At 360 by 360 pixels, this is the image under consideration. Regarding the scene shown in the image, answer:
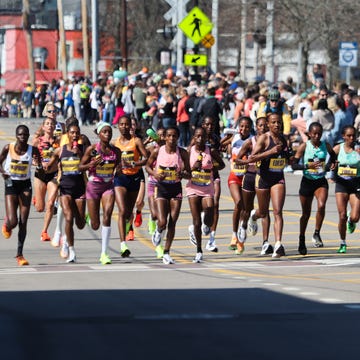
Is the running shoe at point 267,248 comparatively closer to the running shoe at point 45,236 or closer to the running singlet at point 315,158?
the running singlet at point 315,158

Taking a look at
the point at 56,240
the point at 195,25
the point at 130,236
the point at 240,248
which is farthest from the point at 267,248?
the point at 195,25

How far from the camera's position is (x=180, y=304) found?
1267 centimetres

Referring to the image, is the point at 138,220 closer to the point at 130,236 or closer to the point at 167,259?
the point at 130,236

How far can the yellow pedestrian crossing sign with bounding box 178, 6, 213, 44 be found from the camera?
3569 centimetres

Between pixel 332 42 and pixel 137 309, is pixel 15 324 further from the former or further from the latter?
pixel 332 42

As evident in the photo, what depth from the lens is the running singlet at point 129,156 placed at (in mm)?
17905

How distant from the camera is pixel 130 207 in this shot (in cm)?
1817

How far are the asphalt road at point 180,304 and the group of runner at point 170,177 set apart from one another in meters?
0.41

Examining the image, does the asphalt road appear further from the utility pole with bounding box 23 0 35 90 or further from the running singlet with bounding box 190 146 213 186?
the utility pole with bounding box 23 0 35 90

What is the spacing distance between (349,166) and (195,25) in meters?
17.7

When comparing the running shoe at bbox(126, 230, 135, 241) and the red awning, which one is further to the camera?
the red awning

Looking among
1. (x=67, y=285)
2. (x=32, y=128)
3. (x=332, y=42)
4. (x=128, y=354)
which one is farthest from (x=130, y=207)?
(x=332, y=42)

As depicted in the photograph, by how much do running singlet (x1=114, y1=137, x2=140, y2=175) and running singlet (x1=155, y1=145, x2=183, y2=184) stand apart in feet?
2.58

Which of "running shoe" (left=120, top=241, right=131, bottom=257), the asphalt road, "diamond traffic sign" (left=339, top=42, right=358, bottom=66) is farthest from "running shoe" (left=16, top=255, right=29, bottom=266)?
"diamond traffic sign" (left=339, top=42, right=358, bottom=66)
